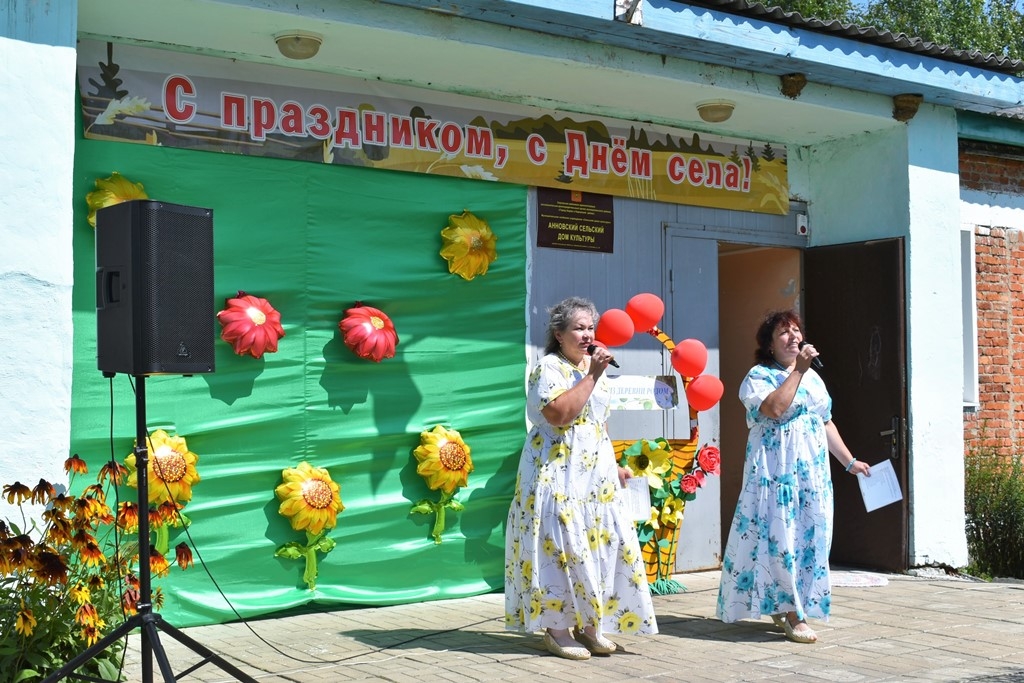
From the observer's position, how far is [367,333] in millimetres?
6680

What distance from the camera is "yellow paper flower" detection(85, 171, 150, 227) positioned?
5934mm

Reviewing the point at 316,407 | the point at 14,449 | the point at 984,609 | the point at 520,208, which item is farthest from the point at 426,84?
the point at 984,609

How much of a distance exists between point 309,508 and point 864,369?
434 centimetres

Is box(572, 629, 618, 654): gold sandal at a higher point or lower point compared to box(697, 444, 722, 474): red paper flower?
lower

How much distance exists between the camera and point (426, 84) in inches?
280

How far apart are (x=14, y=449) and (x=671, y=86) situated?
4492mm

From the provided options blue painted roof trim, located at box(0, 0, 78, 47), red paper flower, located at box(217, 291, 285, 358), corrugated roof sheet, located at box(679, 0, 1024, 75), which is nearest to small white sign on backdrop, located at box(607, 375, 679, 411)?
red paper flower, located at box(217, 291, 285, 358)

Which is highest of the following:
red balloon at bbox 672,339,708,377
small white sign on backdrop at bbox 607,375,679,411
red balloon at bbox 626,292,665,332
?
red balloon at bbox 626,292,665,332

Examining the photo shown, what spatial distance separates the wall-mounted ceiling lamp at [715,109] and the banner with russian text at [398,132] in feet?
1.06

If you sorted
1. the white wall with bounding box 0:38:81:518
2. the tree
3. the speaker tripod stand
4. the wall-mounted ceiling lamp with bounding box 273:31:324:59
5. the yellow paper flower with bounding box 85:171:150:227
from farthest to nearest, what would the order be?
the tree, the wall-mounted ceiling lamp with bounding box 273:31:324:59, the yellow paper flower with bounding box 85:171:150:227, the white wall with bounding box 0:38:81:518, the speaker tripod stand

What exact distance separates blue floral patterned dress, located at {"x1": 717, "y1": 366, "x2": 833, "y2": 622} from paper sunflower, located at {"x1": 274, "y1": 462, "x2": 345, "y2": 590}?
2.26 meters

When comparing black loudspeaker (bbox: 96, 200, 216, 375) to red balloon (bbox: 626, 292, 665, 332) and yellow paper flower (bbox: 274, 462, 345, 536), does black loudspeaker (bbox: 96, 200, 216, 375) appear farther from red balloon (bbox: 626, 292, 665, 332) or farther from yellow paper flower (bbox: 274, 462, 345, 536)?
red balloon (bbox: 626, 292, 665, 332)

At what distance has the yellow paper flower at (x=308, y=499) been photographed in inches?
255

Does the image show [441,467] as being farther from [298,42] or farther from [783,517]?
[298,42]
